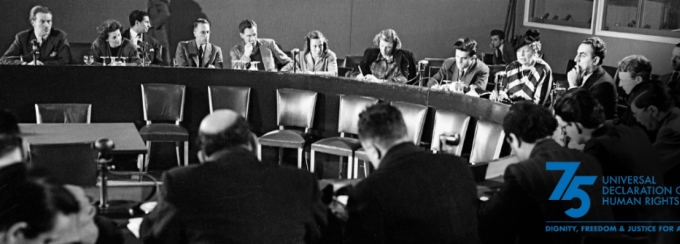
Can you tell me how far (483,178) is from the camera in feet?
9.18

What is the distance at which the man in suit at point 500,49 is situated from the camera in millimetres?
8523

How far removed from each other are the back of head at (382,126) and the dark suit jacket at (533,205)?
387 millimetres

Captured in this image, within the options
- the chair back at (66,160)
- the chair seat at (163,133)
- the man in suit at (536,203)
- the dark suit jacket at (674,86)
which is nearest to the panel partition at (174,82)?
the chair seat at (163,133)

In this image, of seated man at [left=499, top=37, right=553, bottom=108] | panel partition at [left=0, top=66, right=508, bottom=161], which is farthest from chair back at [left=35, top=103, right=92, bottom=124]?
seated man at [left=499, top=37, right=553, bottom=108]

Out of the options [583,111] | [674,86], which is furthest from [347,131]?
[583,111]

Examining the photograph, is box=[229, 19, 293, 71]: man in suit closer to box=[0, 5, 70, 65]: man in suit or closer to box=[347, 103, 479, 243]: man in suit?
box=[0, 5, 70, 65]: man in suit

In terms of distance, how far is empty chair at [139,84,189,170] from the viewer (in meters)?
5.55

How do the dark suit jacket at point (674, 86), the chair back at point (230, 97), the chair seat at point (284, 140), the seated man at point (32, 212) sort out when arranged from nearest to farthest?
the seated man at point (32, 212), the dark suit jacket at point (674, 86), the chair seat at point (284, 140), the chair back at point (230, 97)

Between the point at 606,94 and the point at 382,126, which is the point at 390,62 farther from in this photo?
the point at 382,126

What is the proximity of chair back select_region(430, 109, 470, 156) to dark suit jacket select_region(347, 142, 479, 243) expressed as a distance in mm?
2231

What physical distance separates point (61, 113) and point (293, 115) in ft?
5.74

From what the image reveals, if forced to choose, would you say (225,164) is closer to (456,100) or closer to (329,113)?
(456,100)

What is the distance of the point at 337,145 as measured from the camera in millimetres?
5363

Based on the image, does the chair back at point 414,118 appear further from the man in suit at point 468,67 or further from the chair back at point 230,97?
the chair back at point 230,97
